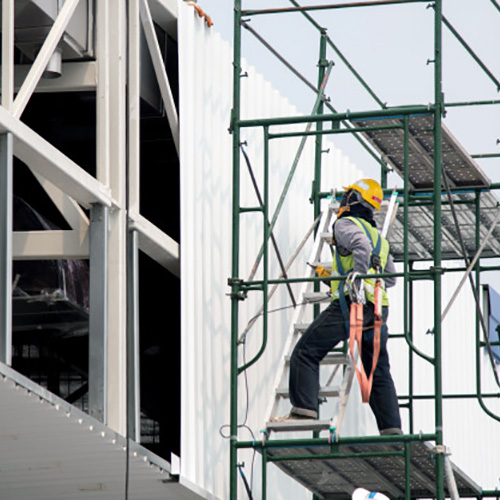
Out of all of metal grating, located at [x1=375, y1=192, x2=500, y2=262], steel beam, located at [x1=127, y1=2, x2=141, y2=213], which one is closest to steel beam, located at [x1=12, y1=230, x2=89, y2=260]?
steel beam, located at [x1=127, y1=2, x2=141, y2=213]

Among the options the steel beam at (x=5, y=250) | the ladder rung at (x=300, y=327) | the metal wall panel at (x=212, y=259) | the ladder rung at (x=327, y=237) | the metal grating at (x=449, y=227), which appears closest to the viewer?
the steel beam at (x=5, y=250)

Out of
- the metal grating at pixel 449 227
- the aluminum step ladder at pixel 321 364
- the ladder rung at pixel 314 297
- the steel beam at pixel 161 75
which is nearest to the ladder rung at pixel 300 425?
the aluminum step ladder at pixel 321 364

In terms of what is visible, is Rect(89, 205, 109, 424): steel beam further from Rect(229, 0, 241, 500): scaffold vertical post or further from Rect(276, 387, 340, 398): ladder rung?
Rect(276, 387, 340, 398): ladder rung

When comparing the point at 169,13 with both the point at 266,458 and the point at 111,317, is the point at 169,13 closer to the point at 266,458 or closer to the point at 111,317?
the point at 111,317

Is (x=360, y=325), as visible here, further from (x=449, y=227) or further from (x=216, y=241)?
(x=449, y=227)

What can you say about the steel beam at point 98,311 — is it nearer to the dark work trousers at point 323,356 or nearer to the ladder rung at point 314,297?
the dark work trousers at point 323,356

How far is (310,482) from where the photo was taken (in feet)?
49.3

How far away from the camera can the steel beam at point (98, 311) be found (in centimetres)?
1279

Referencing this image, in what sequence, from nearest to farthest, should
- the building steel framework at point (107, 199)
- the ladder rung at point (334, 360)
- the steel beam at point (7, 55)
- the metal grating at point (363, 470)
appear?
1. the steel beam at point (7, 55)
2. the building steel framework at point (107, 199)
3. the metal grating at point (363, 470)
4. the ladder rung at point (334, 360)

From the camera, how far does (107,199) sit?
13.1 meters

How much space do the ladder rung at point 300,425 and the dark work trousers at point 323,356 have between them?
198 millimetres

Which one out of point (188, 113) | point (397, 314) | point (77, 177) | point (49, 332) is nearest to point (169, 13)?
point (188, 113)

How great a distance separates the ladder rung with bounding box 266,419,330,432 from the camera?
13.2m

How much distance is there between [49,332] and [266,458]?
4025mm
